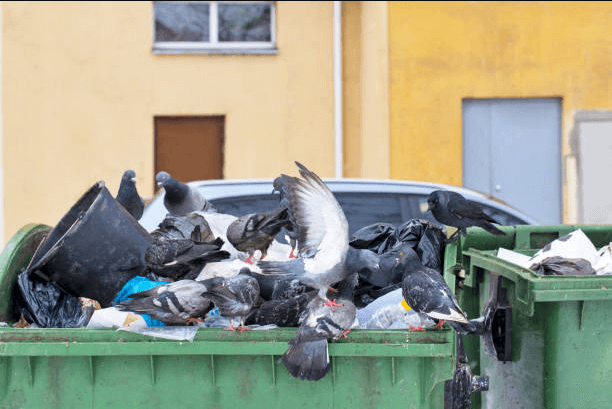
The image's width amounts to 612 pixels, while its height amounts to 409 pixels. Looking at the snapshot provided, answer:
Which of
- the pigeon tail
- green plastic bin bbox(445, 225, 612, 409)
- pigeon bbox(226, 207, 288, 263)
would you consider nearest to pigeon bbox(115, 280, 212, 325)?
Result: the pigeon tail

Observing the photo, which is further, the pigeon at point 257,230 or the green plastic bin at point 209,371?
the pigeon at point 257,230

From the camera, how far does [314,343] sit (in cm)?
245

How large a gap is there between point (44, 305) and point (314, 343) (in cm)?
125

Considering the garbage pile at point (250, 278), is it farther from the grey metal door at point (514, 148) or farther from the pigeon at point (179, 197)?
the grey metal door at point (514, 148)

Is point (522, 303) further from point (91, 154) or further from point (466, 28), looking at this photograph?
point (91, 154)

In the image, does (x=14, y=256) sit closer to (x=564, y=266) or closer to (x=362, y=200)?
(x=564, y=266)

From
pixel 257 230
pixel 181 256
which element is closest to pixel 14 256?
pixel 181 256

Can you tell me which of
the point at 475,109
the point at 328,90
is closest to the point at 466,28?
the point at 475,109

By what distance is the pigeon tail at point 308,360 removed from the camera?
244 centimetres

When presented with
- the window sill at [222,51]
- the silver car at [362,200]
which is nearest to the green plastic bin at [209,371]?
the silver car at [362,200]

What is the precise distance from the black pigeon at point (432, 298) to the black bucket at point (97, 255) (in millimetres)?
1197

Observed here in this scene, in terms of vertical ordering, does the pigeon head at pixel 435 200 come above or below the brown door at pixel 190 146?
below

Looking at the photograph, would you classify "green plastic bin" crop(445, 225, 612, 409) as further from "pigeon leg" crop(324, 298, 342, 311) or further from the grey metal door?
the grey metal door

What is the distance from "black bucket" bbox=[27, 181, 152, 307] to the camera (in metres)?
3.07
